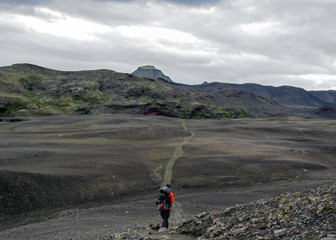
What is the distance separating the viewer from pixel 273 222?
11539 mm

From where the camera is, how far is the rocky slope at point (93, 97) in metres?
114

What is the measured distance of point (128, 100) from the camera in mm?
136000

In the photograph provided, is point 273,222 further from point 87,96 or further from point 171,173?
point 87,96

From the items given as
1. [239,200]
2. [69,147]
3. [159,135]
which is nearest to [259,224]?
[239,200]

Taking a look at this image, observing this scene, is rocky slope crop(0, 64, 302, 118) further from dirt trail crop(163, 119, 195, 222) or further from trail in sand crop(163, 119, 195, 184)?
trail in sand crop(163, 119, 195, 184)

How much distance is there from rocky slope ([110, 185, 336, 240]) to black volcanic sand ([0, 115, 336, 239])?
4492 millimetres

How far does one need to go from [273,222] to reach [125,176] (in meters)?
21.6

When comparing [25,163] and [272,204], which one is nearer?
[272,204]

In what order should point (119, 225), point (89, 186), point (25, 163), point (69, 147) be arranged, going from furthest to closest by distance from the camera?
point (69, 147)
point (25, 163)
point (89, 186)
point (119, 225)

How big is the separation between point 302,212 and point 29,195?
20398 millimetres

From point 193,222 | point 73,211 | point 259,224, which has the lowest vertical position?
point 73,211

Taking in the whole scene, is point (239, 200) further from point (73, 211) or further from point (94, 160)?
point (94, 160)

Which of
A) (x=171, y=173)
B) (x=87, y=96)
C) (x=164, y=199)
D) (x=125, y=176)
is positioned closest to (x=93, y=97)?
(x=87, y=96)

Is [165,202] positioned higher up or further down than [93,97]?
further down
